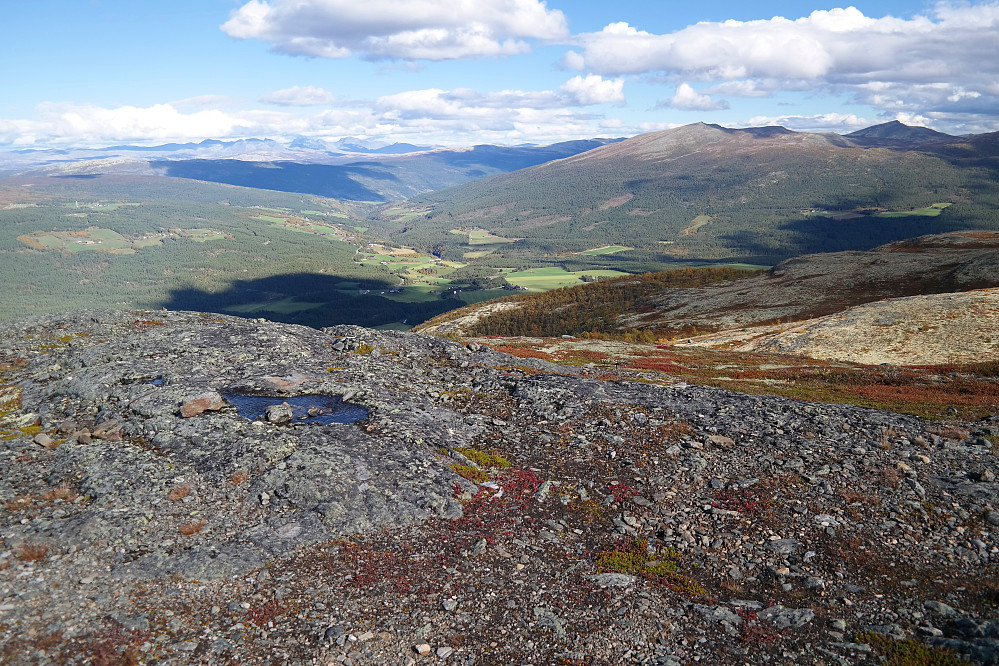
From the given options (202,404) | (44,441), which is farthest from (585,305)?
(44,441)

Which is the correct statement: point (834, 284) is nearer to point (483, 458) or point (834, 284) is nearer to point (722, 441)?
point (722, 441)

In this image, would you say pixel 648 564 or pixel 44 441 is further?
pixel 44 441

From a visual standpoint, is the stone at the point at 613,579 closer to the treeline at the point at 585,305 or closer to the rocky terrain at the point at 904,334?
the rocky terrain at the point at 904,334

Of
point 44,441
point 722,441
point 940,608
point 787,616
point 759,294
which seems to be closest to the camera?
point 940,608

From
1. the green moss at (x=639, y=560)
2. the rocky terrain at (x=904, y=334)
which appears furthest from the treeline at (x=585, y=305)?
the green moss at (x=639, y=560)

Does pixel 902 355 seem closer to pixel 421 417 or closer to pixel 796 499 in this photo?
pixel 796 499

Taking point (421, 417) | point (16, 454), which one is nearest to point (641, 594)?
point (421, 417)

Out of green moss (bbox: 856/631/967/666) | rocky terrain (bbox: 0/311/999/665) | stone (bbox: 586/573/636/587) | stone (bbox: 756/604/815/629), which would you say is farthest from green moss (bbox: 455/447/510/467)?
green moss (bbox: 856/631/967/666)
